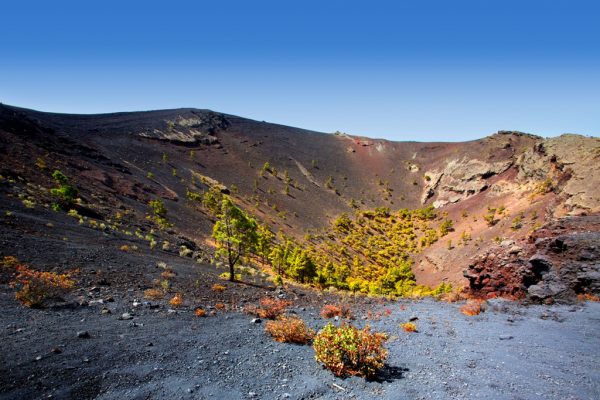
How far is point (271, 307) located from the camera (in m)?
15.5

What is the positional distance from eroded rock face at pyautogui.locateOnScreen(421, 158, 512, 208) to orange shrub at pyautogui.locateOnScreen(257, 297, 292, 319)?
56.2 metres

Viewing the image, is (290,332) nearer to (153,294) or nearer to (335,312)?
Result: (335,312)

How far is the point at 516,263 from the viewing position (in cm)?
1798

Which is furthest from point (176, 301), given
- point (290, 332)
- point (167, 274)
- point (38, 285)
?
point (290, 332)

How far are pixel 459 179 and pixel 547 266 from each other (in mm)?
56208

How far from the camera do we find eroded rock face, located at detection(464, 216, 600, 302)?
15.4 meters

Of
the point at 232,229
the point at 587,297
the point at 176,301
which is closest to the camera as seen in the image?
the point at 176,301

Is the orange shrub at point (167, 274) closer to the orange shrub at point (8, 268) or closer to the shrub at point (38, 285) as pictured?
the shrub at point (38, 285)

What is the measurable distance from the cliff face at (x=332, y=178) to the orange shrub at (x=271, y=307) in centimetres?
1191

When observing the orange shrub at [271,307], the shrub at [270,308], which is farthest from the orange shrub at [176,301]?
the orange shrub at [271,307]

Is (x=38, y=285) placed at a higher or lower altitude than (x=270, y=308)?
higher

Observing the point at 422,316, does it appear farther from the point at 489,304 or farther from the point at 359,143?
the point at 359,143

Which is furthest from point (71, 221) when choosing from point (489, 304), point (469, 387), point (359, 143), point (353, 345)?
point (359, 143)

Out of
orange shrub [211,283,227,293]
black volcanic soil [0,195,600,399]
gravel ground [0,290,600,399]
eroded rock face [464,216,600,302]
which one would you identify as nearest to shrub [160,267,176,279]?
black volcanic soil [0,195,600,399]
